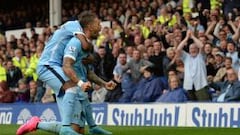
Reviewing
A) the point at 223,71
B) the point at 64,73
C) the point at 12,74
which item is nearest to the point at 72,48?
the point at 64,73

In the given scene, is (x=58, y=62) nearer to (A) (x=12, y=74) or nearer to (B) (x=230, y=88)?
(B) (x=230, y=88)

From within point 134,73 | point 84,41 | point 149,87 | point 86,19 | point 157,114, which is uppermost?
point 86,19

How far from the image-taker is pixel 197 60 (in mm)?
17656

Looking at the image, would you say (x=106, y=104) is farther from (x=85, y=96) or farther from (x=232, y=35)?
(x=85, y=96)

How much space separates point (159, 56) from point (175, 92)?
138 centimetres

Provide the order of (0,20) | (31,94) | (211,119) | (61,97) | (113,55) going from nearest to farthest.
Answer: (61,97) → (211,119) → (113,55) → (31,94) → (0,20)

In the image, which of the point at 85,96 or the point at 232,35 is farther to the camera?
the point at 232,35

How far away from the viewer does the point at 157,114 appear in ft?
58.1

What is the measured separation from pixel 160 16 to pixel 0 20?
11688mm

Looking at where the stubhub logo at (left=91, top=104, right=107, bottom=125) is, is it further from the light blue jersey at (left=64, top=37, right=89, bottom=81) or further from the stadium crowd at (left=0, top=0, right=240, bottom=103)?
the light blue jersey at (left=64, top=37, right=89, bottom=81)

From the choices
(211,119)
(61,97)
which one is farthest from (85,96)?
(211,119)

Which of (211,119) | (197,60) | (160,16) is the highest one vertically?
(160,16)

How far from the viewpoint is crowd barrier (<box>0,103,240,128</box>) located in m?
16.5

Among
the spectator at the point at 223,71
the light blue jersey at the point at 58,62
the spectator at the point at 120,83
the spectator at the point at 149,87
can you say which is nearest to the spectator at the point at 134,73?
the spectator at the point at 120,83
